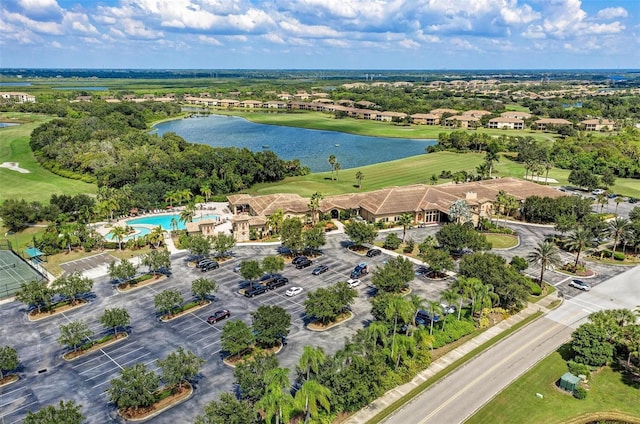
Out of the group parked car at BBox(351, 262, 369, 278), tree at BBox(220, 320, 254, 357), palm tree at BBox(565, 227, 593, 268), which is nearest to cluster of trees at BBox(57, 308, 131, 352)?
tree at BBox(220, 320, 254, 357)

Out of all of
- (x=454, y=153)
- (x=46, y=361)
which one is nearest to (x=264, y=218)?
(x=46, y=361)

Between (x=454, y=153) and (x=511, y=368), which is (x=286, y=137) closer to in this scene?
(x=454, y=153)

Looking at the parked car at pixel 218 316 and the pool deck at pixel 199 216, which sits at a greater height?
the parked car at pixel 218 316

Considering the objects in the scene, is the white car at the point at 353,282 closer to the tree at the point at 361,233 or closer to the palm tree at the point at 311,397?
the tree at the point at 361,233

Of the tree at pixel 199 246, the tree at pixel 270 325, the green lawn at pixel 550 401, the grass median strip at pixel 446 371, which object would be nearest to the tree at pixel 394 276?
the grass median strip at pixel 446 371

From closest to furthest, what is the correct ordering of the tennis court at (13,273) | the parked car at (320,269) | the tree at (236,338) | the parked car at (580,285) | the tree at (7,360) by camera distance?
1. the tree at (7,360)
2. the tree at (236,338)
3. the parked car at (580,285)
4. the tennis court at (13,273)
5. the parked car at (320,269)
